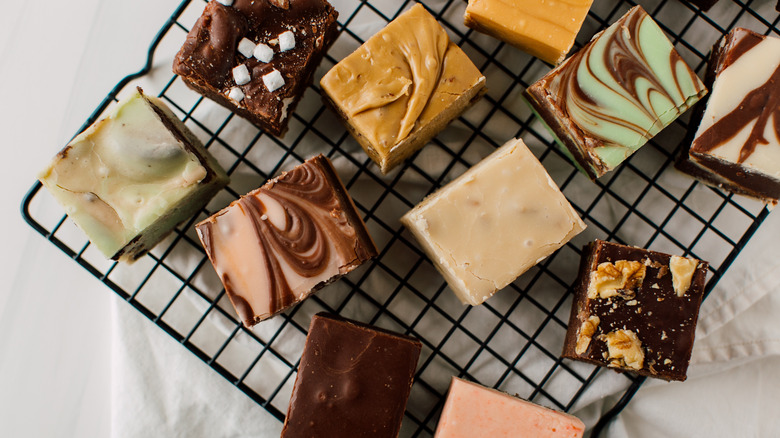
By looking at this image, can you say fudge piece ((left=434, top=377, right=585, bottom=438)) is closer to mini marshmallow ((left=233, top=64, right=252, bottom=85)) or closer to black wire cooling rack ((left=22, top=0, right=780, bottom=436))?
black wire cooling rack ((left=22, top=0, right=780, bottom=436))

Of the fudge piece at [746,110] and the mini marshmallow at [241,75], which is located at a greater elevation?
the fudge piece at [746,110]

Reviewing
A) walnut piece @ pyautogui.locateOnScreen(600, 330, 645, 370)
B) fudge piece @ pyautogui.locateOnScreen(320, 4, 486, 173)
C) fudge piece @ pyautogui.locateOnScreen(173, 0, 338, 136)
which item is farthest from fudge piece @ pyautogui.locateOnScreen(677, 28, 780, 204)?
fudge piece @ pyautogui.locateOnScreen(173, 0, 338, 136)

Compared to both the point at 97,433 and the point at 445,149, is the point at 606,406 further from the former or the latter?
the point at 97,433

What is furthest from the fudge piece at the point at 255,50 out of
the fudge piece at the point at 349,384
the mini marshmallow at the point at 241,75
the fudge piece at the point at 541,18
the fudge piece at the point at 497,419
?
the fudge piece at the point at 497,419

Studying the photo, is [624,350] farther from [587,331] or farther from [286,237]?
[286,237]

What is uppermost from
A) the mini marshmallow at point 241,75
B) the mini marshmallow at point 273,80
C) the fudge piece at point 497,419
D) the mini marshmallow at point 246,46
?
the mini marshmallow at point 246,46

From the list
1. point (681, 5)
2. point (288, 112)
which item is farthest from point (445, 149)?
point (681, 5)

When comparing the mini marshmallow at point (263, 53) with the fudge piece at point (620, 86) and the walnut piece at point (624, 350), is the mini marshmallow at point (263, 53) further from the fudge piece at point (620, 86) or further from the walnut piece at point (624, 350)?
the walnut piece at point (624, 350)
